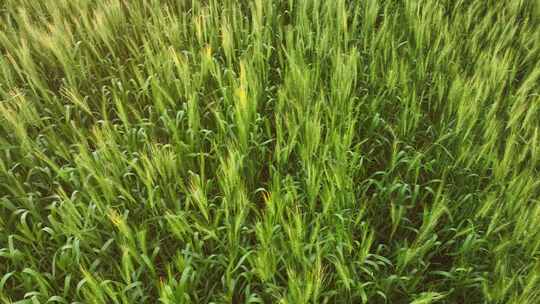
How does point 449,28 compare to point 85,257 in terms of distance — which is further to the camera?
point 449,28

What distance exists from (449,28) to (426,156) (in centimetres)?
73

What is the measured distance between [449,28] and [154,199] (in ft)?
4.48


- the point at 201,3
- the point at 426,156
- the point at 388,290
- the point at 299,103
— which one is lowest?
the point at 388,290

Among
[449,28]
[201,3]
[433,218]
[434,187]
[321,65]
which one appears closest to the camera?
[433,218]

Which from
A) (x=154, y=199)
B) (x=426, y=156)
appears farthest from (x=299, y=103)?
(x=154, y=199)

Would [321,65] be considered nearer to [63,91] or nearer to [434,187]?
[434,187]

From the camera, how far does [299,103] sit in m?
1.57

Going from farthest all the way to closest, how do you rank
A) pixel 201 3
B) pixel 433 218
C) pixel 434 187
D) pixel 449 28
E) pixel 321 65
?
1. pixel 201 3
2. pixel 449 28
3. pixel 321 65
4. pixel 434 187
5. pixel 433 218

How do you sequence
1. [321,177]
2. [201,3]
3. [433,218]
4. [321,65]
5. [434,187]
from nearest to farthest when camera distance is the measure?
[433,218] < [321,177] < [434,187] < [321,65] < [201,3]

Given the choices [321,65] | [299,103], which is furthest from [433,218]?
[321,65]

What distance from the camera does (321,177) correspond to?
1352 mm

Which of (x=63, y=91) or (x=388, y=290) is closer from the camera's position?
(x=388, y=290)

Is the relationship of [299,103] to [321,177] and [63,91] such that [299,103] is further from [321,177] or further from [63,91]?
[63,91]

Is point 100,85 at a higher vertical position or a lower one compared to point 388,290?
higher
